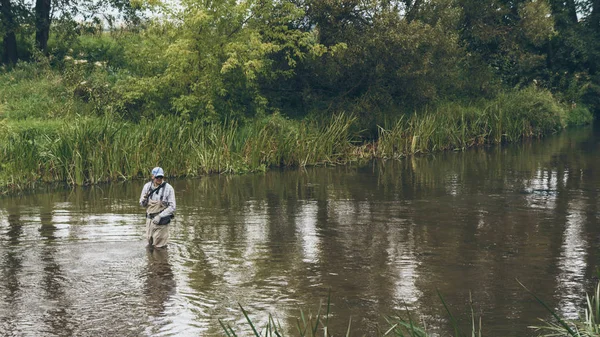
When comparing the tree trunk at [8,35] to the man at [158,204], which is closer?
the man at [158,204]

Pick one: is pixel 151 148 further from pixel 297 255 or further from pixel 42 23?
pixel 42 23

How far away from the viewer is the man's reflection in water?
11.0 meters

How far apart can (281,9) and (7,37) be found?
1286 cm

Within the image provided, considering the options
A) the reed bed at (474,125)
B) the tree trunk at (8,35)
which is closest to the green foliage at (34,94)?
the tree trunk at (8,35)

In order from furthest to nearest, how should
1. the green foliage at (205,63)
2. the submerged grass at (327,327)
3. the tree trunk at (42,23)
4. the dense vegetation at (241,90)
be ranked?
the tree trunk at (42,23) → the green foliage at (205,63) → the dense vegetation at (241,90) → the submerged grass at (327,327)

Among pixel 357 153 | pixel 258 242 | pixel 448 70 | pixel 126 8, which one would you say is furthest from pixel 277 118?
pixel 258 242

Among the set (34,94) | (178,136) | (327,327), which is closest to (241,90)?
(178,136)

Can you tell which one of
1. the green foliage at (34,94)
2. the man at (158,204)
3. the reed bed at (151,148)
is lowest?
the man at (158,204)

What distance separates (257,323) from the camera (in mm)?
10234

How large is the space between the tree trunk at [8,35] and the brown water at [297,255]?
14.0 metres

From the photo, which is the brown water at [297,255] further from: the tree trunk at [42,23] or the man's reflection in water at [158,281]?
the tree trunk at [42,23]

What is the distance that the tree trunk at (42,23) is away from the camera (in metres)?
35.1

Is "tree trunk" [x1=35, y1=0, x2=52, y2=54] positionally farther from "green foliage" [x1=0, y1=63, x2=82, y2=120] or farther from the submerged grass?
the submerged grass

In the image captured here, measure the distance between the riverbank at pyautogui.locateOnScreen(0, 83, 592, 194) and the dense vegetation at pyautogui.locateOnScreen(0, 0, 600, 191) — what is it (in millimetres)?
58
